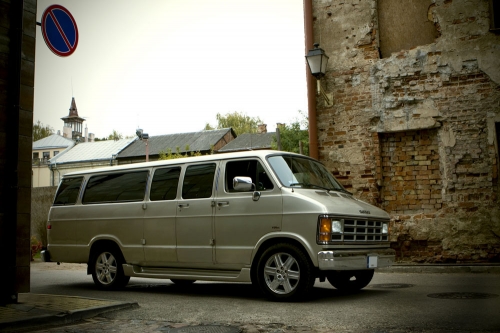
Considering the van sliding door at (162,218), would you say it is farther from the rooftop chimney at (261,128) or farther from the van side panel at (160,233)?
the rooftop chimney at (261,128)

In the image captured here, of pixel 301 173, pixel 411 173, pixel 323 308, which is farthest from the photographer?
pixel 411 173

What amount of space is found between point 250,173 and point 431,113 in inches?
233

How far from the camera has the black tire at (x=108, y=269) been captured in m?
8.66

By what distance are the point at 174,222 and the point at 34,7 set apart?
11.7 feet

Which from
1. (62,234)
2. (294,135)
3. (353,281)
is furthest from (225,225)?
(294,135)

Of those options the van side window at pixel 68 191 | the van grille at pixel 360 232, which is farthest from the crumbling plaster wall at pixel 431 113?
the van side window at pixel 68 191

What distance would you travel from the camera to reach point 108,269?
28.7 feet

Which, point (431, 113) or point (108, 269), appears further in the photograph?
point (431, 113)

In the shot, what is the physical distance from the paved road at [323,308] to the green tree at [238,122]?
63975 millimetres

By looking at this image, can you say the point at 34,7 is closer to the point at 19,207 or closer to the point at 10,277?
the point at 19,207

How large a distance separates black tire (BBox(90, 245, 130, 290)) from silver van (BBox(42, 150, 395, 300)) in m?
0.02

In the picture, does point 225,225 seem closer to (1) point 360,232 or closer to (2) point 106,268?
(1) point 360,232

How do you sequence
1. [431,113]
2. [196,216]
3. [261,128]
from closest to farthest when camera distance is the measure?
1. [196,216]
2. [431,113]
3. [261,128]

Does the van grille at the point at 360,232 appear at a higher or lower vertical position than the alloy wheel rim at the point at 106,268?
higher
